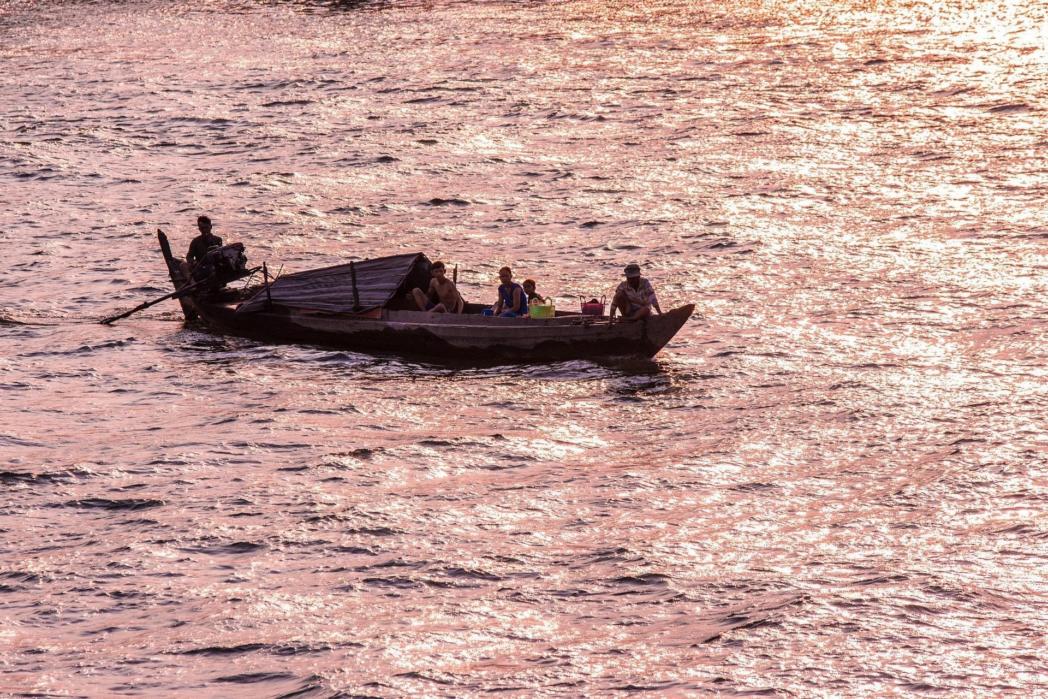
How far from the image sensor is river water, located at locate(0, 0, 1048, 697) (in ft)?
49.1

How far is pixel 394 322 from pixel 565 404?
3.60 meters

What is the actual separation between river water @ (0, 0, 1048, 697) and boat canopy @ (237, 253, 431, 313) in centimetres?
94

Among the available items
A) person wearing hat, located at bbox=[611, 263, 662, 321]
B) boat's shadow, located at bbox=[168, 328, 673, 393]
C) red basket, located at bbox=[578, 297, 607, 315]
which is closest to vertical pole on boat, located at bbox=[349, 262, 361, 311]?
boat's shadow, located at bbox=[168, 328, 673, 393]

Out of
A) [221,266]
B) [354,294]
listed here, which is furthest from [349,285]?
[221,266]

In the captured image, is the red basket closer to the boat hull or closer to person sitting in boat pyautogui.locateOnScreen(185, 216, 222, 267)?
the boat hull

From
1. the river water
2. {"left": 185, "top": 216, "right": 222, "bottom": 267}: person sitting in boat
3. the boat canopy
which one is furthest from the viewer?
{"left": 185, "top": 216, "right": 222, "bottom": 267}: person sitting in boat

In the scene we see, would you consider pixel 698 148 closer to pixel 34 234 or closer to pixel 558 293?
pixel 558 293

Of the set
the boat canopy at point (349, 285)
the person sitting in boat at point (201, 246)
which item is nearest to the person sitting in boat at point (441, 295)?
the boat canopy at point (349, 285)

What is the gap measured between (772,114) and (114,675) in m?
28.8

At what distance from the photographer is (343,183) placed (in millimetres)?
35969

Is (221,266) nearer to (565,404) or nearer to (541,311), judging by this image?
(541,311)

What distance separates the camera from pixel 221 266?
2512 cm

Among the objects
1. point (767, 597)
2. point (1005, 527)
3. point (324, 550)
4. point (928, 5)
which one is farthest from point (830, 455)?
point (928, 5)

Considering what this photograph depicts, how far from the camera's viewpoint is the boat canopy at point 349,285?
76.4 ft
